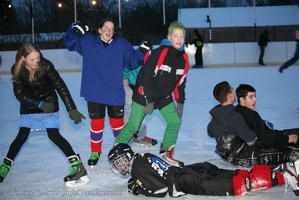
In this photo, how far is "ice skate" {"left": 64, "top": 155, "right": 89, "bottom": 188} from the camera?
345 cm

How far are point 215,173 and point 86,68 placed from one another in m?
1.52

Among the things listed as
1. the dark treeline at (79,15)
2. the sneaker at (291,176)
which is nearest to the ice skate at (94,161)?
the sneaker at (291,176)

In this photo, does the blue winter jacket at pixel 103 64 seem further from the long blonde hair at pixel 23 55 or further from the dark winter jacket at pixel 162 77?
the long blonde hair at pixel 23 55

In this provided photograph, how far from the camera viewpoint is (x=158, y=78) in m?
3.83

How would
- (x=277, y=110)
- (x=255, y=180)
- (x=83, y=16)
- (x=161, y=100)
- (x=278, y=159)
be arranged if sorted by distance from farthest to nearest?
(x=83, y=16), (x=277, y=110), (x=161, y=100), (x=278, y=159), (x=255, y=180)

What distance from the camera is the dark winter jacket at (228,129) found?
11.7 feet

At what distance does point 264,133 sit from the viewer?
3.56 meters

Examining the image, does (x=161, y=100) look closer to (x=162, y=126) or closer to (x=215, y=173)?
(x=215, y=173)

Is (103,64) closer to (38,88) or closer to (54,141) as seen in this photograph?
(38,88)

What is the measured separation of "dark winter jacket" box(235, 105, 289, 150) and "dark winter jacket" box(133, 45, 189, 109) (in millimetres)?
626

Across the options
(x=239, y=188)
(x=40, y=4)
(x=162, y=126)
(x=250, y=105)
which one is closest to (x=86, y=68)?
(x=250, y=105)

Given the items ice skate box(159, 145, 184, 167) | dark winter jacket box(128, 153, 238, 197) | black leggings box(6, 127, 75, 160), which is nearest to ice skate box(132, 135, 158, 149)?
ice skate box(159, 145, 184, 167)

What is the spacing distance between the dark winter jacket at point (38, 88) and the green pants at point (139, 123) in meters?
0.53

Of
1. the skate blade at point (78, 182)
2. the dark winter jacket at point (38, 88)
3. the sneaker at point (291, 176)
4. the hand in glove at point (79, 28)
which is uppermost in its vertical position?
the hand in glove at point (79, 28)
